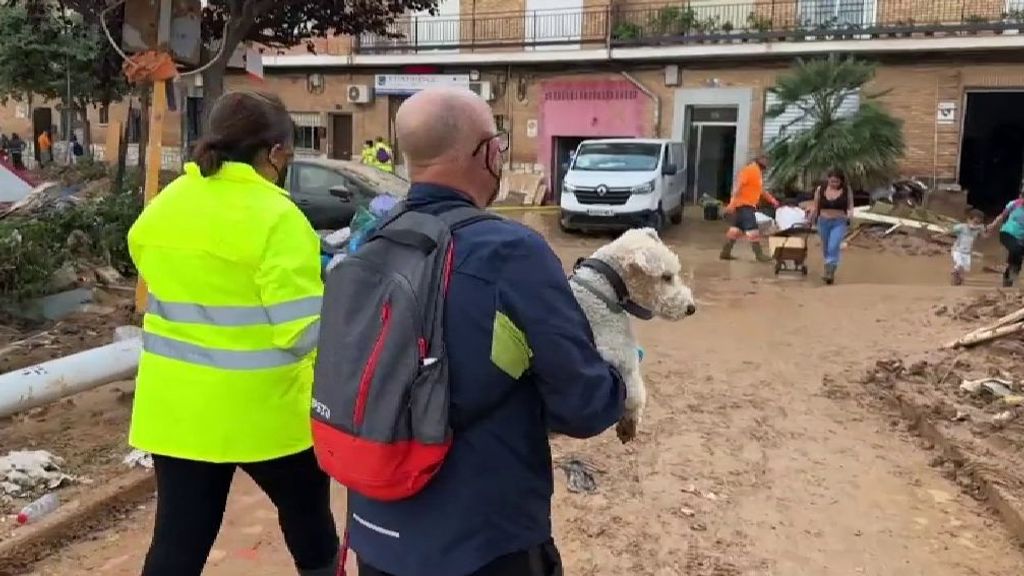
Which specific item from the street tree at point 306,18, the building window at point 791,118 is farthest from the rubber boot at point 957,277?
the street tree at point 306,18

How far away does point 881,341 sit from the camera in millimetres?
8180

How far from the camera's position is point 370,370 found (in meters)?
1.74

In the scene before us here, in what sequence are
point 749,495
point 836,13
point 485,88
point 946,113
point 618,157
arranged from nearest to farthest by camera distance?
point 749,495, point 618,157, point 946,113, point 836,13, point 485,88

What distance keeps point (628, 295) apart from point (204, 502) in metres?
1.32

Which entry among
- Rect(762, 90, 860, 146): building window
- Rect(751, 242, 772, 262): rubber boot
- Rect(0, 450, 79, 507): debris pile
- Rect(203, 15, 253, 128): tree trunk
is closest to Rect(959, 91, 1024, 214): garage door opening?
Rect(762, 90, 860, 146): building window

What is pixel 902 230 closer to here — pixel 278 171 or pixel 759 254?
pixel 759 254

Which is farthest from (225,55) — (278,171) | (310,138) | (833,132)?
(310,138)

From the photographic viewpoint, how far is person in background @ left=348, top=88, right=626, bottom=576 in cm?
170

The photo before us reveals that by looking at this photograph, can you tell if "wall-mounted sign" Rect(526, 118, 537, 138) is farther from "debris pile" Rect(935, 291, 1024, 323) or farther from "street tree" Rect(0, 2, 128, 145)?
"debris pile" Rect(935, 291, 1024, 323)

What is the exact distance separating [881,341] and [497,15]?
19.2 m

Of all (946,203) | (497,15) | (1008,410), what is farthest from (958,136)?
(1008,410)

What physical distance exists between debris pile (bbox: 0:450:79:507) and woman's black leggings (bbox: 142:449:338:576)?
74.8 inches

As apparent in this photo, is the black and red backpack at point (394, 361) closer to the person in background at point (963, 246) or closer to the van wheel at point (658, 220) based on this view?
the person in background at point (963, 246)

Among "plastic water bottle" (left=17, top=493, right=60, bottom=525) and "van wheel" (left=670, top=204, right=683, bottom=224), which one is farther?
"van wheel" (left=670, top=204, right=683, bottom=224)
